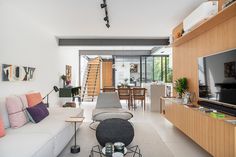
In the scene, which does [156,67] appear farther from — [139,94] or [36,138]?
[36,138]

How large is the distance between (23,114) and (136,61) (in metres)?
9.79

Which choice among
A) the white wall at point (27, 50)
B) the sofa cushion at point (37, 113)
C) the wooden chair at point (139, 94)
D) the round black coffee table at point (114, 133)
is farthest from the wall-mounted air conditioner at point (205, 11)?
the wooden chair at point (139, 94)

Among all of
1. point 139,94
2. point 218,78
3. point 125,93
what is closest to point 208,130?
point 218,78

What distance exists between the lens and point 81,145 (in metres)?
3.50

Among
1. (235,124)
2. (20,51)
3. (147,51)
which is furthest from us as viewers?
Result: (147,51)

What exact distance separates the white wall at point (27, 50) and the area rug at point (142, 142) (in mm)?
1655

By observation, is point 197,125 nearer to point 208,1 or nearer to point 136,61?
point 208,1

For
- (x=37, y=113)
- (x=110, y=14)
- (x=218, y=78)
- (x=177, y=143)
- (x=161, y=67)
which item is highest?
(x=110, y=14)

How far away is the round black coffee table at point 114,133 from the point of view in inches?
116

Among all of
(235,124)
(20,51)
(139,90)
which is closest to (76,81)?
(139,90)

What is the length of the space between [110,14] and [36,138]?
307 centimetres

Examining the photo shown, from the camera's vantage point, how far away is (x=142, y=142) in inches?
145

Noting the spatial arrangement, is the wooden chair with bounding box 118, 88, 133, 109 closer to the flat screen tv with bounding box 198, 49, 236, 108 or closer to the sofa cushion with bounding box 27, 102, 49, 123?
the flat screen tv with bounding box 198, 49, 236, 108

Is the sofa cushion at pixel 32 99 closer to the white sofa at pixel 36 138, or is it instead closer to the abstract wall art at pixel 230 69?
the white sofa at pixel 36 138
